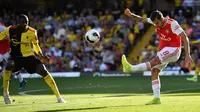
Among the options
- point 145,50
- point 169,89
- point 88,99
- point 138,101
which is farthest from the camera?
point 145,50

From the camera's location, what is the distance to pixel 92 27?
3072cm

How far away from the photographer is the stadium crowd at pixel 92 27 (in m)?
28.1

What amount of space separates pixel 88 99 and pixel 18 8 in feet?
69.1

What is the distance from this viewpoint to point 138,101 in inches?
526

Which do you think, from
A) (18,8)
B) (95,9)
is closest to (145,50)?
(95,9)

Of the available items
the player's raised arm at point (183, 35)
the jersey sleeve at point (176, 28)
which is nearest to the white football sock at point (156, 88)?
the player's raised arm at point (183, 35)

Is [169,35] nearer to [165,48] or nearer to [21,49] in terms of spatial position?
[165,48]

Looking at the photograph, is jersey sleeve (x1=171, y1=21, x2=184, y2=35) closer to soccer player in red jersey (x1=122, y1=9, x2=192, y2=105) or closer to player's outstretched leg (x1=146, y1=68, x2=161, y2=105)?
soccer player in red jersey (x1=122, y1=9, x2=192, y2=105)

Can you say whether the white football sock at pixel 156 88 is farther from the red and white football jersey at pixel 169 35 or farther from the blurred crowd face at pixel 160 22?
the blurred crowd face at pixel 160 22

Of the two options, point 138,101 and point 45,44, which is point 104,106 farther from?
point 45,44

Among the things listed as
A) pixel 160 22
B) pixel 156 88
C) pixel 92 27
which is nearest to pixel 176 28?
pixel 160 22

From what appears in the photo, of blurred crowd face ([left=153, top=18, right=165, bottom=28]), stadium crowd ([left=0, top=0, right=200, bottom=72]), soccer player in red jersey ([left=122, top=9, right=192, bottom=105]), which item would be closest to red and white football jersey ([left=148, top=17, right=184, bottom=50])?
soccer player in red jersey ([left=122, top=9, right=192, bottom=105])

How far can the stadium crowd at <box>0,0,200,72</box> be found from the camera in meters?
28.1

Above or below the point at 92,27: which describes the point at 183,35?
above
